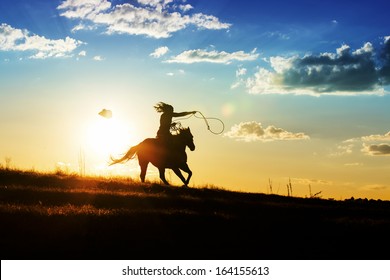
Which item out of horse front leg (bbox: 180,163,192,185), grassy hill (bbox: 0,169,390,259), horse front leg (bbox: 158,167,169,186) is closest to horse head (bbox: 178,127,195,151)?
horse front leg (bbox: 180,163,192,185)

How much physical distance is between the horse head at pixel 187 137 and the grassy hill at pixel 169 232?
7502 millimetres

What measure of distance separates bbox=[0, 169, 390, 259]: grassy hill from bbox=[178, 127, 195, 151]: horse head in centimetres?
750

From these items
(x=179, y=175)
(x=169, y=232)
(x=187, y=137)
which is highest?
(x=187, y=137)

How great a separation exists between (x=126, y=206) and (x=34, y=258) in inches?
237

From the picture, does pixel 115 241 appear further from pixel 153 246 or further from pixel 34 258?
pixel 34 258

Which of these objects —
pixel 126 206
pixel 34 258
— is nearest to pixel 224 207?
pixel 126 206

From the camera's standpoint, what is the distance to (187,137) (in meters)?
25.1

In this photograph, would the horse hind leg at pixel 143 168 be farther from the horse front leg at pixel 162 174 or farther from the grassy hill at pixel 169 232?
the grassy hill at pixel 169 232

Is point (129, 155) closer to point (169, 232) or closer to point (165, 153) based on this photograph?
point (165, 153)

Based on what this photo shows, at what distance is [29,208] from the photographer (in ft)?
45.2

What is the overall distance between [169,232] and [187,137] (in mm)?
12856

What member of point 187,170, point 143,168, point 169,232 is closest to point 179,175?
point 187,170

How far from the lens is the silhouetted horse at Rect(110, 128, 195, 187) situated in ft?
79.6
